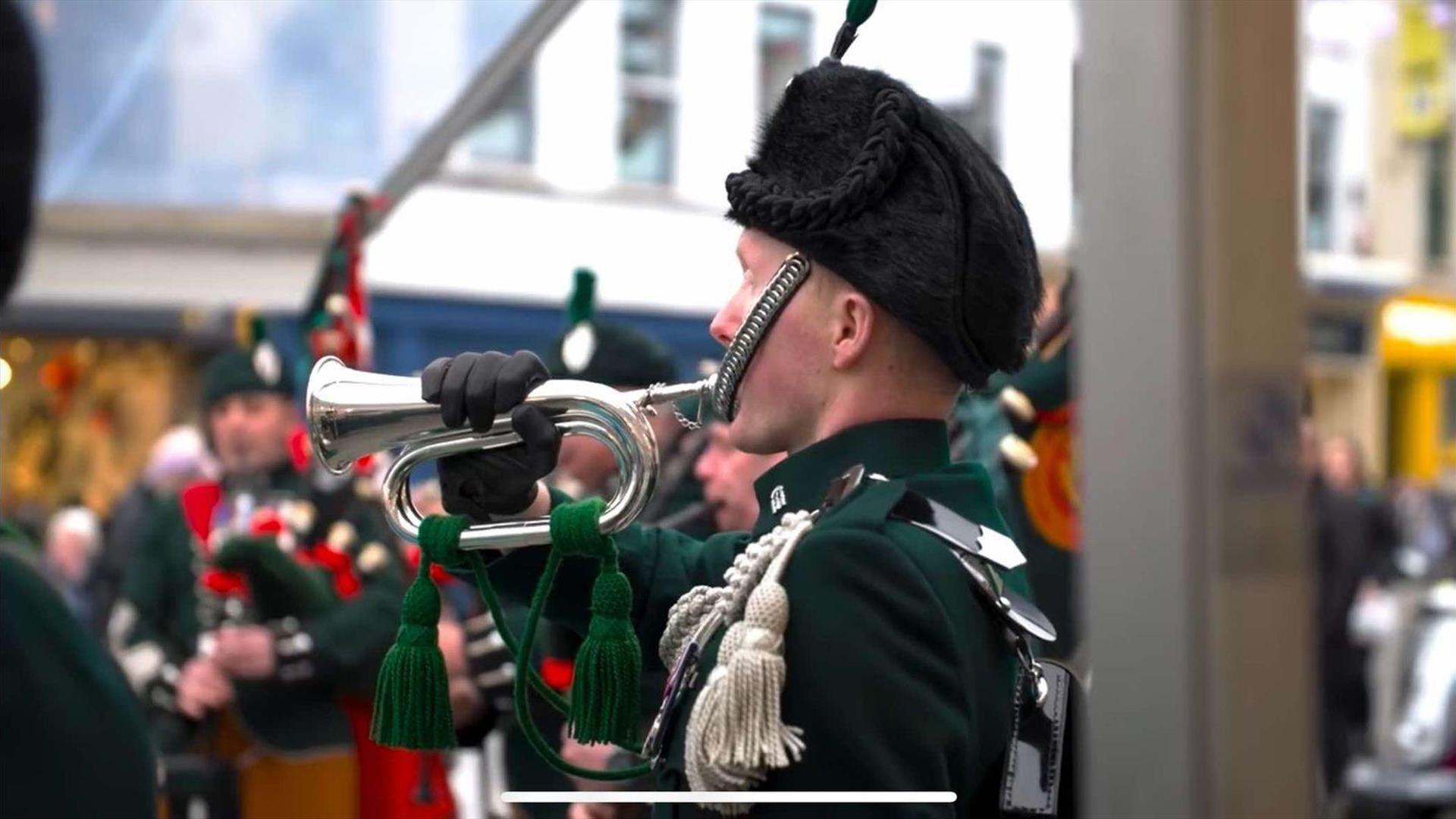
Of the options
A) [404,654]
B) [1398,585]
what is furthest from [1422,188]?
[404,654]

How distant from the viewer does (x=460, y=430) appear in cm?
221

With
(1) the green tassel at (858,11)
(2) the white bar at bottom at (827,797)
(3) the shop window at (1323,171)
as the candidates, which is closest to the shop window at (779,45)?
(1) the green tassel at (858,11)

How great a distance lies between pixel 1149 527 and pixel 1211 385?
4.6 inches

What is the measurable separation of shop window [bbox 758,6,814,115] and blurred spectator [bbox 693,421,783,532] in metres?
2.57

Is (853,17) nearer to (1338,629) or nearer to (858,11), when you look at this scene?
(858,11)

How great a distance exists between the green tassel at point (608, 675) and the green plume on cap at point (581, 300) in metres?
2.69

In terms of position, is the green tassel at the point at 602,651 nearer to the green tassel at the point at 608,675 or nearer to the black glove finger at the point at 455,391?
the green tassel at the point at 608,675

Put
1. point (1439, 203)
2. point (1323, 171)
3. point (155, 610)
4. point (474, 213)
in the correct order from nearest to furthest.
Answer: point (155, 610)
point (474, 213)
point (1323, 171)
point (1439, 203)

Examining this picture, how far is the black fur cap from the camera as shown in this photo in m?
2.12

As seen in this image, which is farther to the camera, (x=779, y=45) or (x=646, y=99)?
(x=646, y=99)

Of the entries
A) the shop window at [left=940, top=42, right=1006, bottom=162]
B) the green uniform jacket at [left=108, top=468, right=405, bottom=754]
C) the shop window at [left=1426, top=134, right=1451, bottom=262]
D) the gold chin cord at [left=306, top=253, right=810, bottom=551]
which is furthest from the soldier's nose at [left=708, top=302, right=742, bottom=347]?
the shop window at [left=1426, top=134, right=1451, bottom=262]

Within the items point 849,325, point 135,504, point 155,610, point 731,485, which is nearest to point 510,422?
point 849,325

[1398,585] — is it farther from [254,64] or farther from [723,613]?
[723,613]

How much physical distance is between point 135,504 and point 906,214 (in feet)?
28.9
